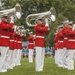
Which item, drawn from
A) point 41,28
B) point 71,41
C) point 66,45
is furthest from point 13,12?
point 66,45

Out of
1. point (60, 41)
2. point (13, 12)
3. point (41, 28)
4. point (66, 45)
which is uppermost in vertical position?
point (13, 12)

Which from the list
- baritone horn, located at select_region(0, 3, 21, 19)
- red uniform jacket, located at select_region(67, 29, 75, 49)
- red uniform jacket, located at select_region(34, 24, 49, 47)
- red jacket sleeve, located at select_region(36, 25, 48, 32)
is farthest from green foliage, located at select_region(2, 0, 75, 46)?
baritone horn, located at select_region(0, 3, 21, 19)

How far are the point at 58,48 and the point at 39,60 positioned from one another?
389 cm

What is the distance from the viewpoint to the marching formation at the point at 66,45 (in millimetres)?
16594

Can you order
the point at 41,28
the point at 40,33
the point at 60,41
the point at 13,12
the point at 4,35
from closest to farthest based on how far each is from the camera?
the point at 13,12 → the point at 4,35 → the point at 41,28 → the point at 40,33 → the point at 60,41

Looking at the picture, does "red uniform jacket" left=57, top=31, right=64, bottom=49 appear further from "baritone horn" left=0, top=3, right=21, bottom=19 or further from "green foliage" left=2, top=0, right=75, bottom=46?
"green foliage" left=2, top=0, right=75, bottom=46

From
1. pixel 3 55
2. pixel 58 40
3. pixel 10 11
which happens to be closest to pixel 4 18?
pixel 10 11

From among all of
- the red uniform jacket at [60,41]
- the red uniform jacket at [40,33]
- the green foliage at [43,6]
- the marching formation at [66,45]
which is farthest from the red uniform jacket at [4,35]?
the green foliage at [43,6]

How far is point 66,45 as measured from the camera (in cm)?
1708

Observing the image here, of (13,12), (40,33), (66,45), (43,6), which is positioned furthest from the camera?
(43,6)

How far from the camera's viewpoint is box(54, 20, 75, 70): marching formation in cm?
1659

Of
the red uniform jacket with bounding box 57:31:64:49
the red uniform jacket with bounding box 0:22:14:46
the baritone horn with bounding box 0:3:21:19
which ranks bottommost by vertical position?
the red uniform jacket with bounding box 57:31:64:49

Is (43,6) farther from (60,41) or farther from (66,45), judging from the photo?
(66,45)

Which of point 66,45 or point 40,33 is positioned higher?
point 40,33
